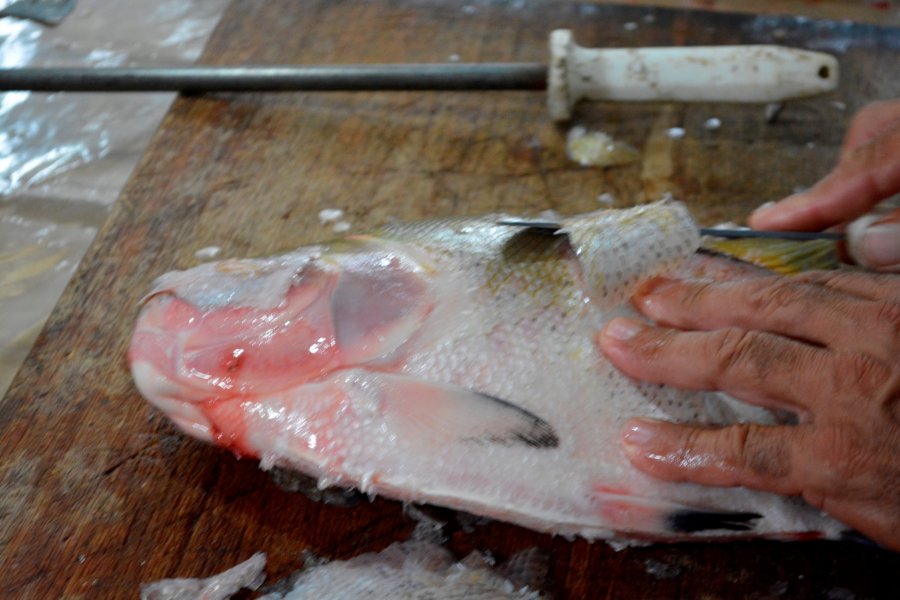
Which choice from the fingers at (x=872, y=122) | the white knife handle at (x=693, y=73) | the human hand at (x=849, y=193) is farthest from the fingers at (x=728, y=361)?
the white knife handle at (x=693, y=73)

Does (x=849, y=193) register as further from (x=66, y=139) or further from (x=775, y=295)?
(x=66, y=139)

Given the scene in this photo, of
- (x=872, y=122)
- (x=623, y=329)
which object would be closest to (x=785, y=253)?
(x=623, y=329)

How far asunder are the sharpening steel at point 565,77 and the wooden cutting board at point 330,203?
96 mm

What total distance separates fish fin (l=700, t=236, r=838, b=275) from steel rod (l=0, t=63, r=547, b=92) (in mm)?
760

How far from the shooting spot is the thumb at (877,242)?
1.36m

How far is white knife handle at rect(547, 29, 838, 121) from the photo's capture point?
6.24ft

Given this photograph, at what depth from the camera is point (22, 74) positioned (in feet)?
6.88

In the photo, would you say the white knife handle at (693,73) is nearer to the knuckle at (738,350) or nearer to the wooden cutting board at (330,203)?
the wooden cutting board at (330,203)

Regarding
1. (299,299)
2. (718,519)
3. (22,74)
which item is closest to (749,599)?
(718,519)

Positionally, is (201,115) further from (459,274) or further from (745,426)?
(745,426)

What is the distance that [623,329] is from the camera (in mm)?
1266

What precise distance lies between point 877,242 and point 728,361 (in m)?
0.41

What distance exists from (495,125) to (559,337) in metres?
0.96

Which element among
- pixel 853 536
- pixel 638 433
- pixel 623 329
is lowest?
pixel 853 536
